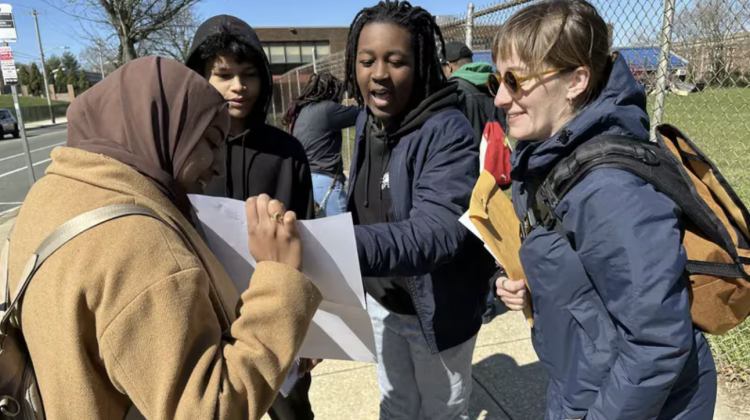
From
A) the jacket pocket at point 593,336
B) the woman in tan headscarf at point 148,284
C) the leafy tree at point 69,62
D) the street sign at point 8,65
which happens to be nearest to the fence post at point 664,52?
the jacket pocket at point 593,336

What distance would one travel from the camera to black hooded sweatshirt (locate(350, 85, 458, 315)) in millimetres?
1798

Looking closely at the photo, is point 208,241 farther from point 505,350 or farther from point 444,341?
point 505,350

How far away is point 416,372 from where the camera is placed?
6.79 feet

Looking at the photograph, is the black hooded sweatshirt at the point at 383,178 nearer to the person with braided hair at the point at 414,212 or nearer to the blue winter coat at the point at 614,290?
the person with braided hair at the point at 414,212

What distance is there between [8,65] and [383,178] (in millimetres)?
13317

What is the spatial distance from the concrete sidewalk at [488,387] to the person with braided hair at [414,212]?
83cm

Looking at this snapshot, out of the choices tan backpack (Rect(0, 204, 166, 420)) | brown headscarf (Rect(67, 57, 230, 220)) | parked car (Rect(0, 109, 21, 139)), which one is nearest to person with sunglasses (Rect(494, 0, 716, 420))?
brown headscarf (Rect(67, 57, 230, 220))

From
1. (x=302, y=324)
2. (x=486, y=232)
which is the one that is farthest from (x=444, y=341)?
(x=302, y=324)

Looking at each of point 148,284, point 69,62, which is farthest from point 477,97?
point 69,62

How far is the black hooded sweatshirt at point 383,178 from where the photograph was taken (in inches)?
70.8

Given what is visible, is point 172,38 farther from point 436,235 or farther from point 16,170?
point 436,235

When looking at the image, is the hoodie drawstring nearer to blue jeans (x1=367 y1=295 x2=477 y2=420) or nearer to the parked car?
blue jeans (x1=367 y1=295 x2=477 y2=420)

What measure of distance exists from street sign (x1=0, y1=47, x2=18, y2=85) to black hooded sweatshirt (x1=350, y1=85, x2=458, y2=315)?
42.1ft

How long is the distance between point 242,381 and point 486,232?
82 cm
